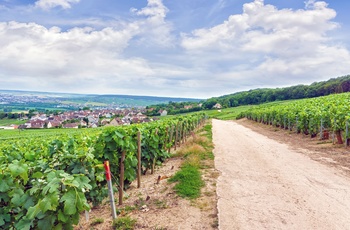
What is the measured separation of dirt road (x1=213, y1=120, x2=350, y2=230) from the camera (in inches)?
216

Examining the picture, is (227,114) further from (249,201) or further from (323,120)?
(249,201)

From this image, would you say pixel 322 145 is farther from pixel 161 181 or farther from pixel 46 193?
pixel 46 193

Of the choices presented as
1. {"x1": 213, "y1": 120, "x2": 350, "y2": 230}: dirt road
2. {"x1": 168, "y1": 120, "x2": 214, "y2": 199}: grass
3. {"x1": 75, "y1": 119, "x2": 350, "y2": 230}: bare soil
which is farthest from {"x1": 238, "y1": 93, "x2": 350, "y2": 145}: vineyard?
{"x1": 168, "y1": 120, "x2": 214, "y2": 199}: grass

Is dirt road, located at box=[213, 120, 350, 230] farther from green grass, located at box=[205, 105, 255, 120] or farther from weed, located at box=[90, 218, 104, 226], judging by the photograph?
green grass, located at box=[205, 105, 255, 120]

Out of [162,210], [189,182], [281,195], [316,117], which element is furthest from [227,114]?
[162,210]

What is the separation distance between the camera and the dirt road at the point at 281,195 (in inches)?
216

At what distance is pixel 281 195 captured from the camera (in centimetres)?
699

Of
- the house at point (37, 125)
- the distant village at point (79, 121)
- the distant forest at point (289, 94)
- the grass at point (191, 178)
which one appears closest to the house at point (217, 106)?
the distant forest at point (289, 94)

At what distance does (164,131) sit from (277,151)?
5.72 meters

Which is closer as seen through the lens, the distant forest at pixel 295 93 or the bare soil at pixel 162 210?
the bare soil at pixel 162 210

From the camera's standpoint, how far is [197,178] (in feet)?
27.7

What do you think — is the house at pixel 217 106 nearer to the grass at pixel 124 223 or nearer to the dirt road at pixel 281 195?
the dirt road at pixel 281 195

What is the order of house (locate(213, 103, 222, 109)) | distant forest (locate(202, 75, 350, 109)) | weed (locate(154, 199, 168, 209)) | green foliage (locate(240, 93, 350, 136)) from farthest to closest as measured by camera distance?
1. house (locate(213, 103, 222, 109))
2. distant forest (locate(202, 75, 350, 109))
3. green foliage (locate(240, 93, 350, 136))
4. weed (locate(154, 199, 168, 209))

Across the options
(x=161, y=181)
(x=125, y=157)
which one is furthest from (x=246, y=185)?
(x=125, y=157)
